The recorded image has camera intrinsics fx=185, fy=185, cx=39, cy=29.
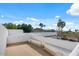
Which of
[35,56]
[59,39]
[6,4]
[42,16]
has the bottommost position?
[35,56]

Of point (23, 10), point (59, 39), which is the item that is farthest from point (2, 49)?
point (59, 39)

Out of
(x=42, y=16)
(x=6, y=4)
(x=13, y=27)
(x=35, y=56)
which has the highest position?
(x=6, y=4)

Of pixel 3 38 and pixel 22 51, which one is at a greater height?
pixel 3 38

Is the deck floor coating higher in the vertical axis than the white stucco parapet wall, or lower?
lower

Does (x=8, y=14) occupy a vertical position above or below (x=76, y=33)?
above

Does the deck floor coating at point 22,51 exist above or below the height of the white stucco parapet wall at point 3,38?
below

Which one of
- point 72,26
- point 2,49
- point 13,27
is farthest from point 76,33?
point 2,49

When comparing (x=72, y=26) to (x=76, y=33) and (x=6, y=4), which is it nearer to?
(x=76, y=33)

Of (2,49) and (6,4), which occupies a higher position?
(6,4)

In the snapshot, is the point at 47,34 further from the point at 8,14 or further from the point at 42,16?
the point at 8,14
